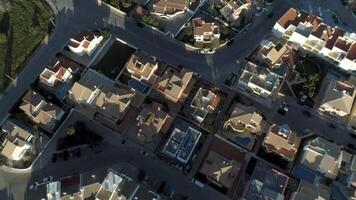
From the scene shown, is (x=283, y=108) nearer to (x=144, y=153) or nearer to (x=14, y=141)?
(x=144, y=153)

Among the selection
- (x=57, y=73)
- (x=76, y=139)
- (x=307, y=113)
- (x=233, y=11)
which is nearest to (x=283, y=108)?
(x=307, y=113)

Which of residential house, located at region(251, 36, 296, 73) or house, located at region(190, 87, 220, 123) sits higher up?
residential house, located at region(251, 36, 296, 73)

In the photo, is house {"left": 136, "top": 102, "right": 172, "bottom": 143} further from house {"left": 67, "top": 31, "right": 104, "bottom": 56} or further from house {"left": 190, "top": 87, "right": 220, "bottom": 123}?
house {"left": 67, "top": 31, "right": 104, "bottom": 56}

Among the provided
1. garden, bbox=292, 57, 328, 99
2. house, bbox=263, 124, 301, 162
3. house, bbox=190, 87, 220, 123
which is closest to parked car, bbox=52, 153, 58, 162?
house, bbox=190, 87, 220, 123

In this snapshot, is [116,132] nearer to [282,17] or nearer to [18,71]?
[18,71]

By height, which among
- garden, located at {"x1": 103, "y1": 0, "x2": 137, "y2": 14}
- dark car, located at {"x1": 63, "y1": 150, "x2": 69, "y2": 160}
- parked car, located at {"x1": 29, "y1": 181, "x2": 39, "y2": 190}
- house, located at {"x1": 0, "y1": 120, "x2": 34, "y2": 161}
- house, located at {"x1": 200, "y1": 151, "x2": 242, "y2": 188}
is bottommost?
parked car, located at {"x1": 29, "y1": 181, "x2": 39, "y2": 190}

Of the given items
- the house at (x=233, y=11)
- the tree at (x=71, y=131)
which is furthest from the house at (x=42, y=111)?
the house at (x=233, y=11)
